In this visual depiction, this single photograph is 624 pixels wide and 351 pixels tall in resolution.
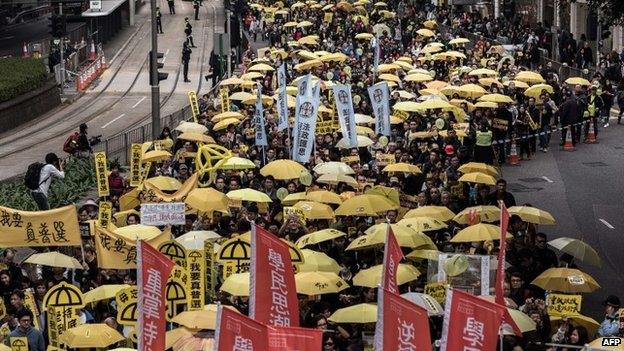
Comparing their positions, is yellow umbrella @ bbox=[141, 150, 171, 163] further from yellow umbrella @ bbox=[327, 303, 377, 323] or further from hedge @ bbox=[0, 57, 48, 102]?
hedge @ bbox=[0, 57, 48, 102]

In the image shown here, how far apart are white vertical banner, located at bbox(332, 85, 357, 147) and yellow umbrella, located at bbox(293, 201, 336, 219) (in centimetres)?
639

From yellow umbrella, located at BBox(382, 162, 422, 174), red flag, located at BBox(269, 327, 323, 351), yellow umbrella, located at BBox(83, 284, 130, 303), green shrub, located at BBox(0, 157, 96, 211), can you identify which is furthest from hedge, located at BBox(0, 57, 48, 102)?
red flag, located at BBox(269, 327, 323, 351)

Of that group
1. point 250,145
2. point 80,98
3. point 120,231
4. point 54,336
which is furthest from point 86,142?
point 80,98

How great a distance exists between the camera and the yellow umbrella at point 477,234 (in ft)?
70.8

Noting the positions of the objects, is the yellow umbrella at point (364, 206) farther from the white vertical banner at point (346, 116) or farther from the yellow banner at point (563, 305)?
the white vertical banner at point (346, 116)

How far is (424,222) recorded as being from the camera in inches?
875

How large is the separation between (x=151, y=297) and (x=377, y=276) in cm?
420

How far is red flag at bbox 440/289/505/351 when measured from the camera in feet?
45.1

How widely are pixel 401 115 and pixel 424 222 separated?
12.1m

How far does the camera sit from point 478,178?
87.0 ft

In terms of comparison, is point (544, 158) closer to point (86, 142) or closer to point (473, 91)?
point (473, 91)

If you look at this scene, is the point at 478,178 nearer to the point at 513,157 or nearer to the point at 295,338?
the point at 513,157

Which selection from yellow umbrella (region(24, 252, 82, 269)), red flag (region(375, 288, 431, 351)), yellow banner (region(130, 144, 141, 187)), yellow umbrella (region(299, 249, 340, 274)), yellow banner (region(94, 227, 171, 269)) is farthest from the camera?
yellow banner (region(130, 144, 141, 187))

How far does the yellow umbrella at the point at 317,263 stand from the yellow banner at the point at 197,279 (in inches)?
51.8
